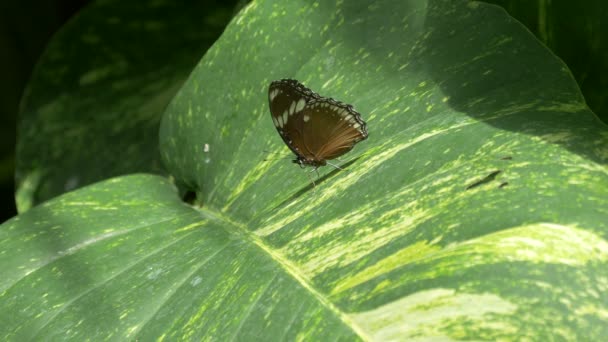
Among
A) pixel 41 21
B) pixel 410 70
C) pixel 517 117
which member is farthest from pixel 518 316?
pixel 41 21

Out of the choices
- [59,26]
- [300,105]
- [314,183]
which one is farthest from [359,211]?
[59,26]

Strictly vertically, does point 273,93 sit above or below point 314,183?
above

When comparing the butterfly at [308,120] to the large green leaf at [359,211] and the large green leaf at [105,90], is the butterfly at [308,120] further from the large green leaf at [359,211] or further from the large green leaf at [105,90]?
the large green leaf at [105,90]

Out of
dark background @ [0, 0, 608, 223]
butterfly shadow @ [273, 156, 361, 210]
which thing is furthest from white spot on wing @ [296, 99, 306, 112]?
dark background @ [0, 0, 608, 223]

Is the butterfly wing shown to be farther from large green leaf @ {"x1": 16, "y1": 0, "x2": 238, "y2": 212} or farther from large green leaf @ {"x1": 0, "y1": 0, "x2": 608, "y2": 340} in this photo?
large green leaf @ {"x1": 16, "y1": 0, "x2": 238, "y2": 212}

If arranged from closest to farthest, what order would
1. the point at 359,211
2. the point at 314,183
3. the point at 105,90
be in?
the point at 359,211 → the point at 314,183 → the point at 105,90

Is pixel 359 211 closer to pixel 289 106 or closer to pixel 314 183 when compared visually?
pixel 314 183

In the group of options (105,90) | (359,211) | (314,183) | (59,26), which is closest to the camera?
(359,211)

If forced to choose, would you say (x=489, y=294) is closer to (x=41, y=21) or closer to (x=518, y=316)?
(x=518, y=316)
